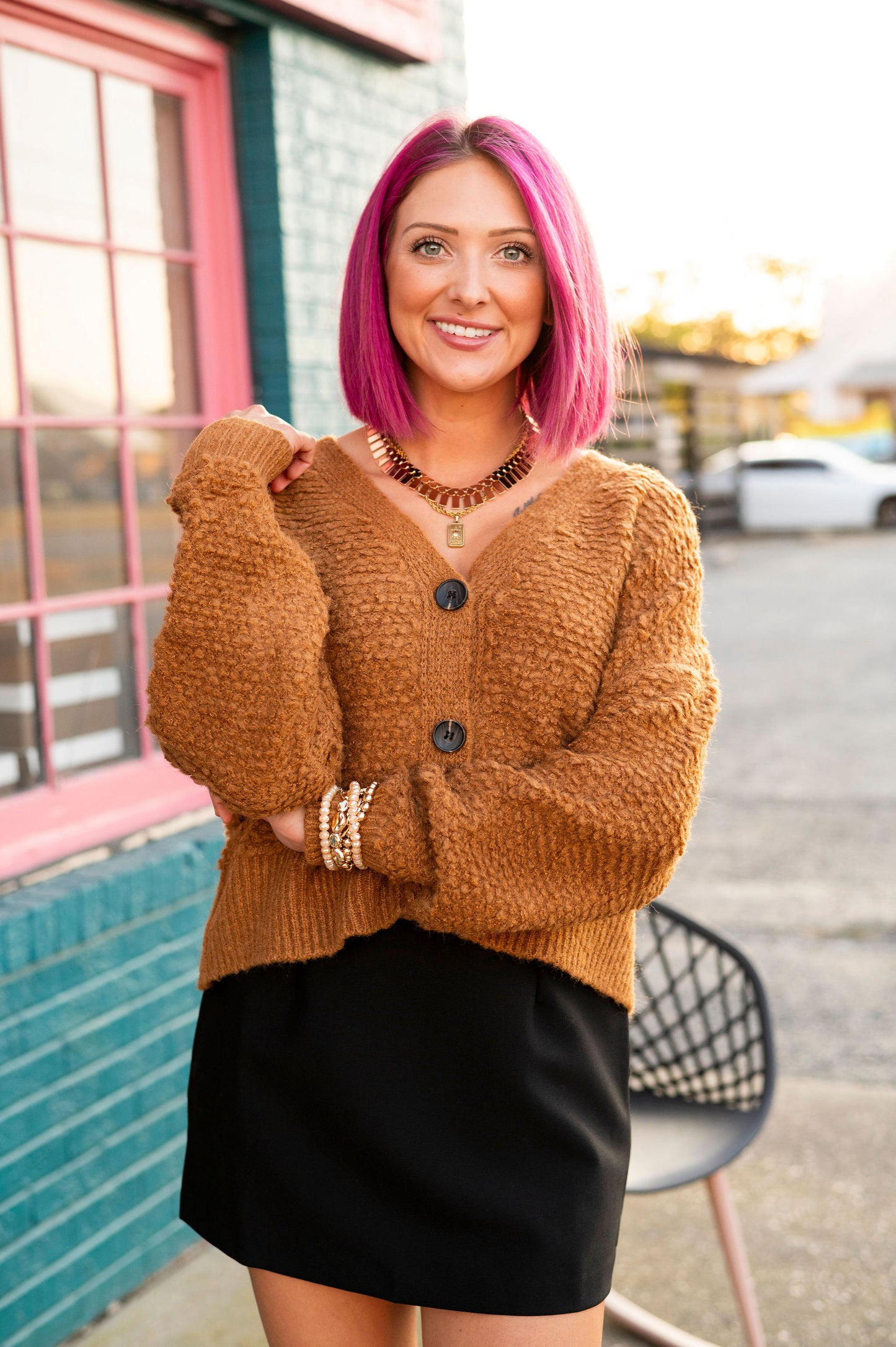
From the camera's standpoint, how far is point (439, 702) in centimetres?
178

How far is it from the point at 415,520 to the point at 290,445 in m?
0.20

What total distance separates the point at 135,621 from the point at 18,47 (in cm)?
124

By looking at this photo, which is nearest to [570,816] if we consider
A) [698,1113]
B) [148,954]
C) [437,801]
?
[437,801]

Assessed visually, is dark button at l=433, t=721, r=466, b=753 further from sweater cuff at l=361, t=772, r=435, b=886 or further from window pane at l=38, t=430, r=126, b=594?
window pane at l=38, t=430, r=126, b=594

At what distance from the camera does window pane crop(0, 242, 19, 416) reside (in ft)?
9.39

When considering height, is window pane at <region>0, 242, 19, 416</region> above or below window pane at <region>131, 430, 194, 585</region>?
above

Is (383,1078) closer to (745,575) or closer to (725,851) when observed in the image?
(725,851)

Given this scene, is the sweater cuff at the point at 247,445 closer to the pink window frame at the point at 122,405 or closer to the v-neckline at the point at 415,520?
the v-neckline at the point at 415,520

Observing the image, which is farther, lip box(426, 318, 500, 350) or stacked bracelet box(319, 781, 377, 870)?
lip box(426, 318, 500, 350)


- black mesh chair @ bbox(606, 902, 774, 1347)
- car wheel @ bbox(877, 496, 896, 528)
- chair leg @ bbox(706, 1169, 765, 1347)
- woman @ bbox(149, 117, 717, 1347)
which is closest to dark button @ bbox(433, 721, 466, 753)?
woman @ bbox(149, 117, 717, 1347)

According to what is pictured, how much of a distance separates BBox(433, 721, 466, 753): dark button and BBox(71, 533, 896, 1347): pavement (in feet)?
3.74

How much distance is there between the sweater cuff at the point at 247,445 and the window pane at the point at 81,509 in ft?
4.30

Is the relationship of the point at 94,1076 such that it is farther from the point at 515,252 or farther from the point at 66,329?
the point at 515,252

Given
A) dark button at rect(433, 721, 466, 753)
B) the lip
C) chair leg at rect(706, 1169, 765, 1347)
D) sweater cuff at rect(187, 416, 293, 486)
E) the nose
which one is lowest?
chair leg at rect(706, 1169, 765, 1347)
